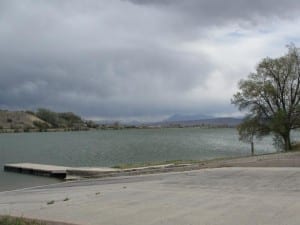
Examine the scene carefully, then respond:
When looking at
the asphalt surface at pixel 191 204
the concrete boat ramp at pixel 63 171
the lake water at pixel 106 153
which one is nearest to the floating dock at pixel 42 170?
the concrete boat ramp at pixel 63 171

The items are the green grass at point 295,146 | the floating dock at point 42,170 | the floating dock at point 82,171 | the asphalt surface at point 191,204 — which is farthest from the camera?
the green grass at point 295,146

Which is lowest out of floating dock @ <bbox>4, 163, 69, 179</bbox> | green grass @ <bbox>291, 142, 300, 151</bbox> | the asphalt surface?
floating dock @ <bbox>4, 163, 69, 179</bbox>

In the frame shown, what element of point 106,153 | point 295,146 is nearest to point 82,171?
point 295,146

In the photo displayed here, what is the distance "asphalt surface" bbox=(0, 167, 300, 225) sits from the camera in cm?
1013

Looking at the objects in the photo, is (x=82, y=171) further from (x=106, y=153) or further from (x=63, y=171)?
(x=106, y=153)

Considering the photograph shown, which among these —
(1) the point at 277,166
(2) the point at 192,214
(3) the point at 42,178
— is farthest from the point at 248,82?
(2) the point at 192,214

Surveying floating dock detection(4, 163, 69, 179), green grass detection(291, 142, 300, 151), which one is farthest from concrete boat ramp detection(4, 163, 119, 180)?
green grass detection(291, 142, 300, 151)

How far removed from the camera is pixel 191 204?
12.0 m

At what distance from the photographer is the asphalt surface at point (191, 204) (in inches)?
399

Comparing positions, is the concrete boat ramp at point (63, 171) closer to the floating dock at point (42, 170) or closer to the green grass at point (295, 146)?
the floating dock at point (42, 170)

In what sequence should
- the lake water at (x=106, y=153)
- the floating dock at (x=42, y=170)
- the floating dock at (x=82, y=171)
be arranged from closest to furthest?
1. the floating dock at (x=82, y=171)
2. the floating dock at (x=42, y=170)
3. the lake water at (x=106, y=153)

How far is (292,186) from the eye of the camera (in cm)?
1396

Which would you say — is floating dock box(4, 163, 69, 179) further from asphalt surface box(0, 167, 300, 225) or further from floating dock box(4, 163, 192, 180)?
asphalt surface box(0, 167, 300, 225)

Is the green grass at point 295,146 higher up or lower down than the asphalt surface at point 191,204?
higher up
